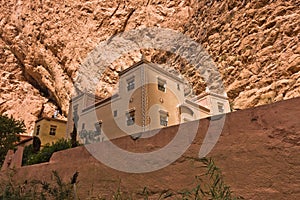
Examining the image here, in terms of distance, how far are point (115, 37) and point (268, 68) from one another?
16854 millimetres

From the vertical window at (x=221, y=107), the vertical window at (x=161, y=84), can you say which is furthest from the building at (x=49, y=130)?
the vertical window at (x=221, y=107)

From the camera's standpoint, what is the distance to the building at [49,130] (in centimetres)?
2766

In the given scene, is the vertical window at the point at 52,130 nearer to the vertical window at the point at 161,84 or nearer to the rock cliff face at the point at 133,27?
the rock cliff face at the point at 133,27

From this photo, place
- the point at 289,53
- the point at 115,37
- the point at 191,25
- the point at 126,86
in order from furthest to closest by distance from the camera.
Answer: the point at 115,37 → the point at 191,25 → the point at 126,86 → the point at 289,53

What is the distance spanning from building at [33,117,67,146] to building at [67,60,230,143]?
5049 mm

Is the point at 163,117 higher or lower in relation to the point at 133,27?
lower

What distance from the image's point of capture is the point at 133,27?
29.0 m

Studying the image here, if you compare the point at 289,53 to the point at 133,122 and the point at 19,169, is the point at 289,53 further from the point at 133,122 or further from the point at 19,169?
the point at 19,169

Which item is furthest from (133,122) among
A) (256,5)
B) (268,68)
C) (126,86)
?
(256,5)

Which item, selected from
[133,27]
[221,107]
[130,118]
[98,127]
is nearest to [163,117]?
[130,118]

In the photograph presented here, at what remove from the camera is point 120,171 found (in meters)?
4.09

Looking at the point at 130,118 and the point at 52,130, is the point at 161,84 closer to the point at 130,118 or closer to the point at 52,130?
the point at 130,118

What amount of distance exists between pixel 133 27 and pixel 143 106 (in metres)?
12.0

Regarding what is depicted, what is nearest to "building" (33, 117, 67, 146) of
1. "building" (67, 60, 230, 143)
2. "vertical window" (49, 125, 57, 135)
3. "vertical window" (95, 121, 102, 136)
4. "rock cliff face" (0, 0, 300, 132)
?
"vertical window" (49, 125, 57, 135)
